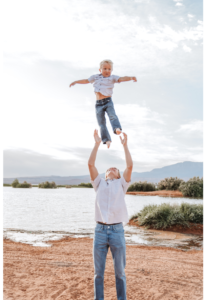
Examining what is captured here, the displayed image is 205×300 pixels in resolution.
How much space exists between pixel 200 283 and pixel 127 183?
16.9 ft

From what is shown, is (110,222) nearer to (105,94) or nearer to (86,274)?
(105,94)

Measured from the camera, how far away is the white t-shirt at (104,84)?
3855 mm

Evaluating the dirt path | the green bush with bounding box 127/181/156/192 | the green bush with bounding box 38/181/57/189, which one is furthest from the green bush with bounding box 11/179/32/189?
the dirt path

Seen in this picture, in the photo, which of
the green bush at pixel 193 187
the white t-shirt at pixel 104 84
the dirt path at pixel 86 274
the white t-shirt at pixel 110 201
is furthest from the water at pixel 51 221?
the white t-shirt at pixel 104 84

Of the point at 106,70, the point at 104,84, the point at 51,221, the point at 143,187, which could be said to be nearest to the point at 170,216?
the point at 51,221

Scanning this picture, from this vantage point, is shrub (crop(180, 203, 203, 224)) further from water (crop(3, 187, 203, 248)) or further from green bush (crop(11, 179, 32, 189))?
green bush (crop(11, 179, 32, 189))

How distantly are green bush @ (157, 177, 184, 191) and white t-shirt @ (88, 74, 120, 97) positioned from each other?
25198mm

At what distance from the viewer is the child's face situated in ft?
12.4

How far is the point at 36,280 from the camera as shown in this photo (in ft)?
23.5

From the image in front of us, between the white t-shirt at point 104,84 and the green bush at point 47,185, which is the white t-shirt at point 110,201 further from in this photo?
the green bush at point 47,185

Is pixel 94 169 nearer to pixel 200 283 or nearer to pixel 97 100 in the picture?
pixel 97 100

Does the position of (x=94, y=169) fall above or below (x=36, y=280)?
above

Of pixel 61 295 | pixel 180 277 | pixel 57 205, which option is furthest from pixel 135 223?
pixel 61 295

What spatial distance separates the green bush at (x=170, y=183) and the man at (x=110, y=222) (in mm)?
25195
